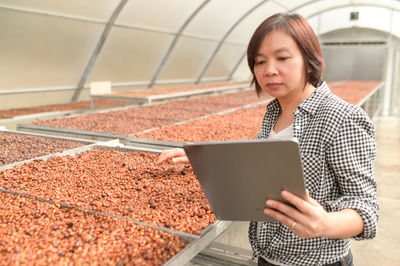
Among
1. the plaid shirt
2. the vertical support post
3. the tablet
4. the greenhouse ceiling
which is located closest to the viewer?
the tablet

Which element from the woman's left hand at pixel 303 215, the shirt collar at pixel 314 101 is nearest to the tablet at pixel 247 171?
the woman's left hand at pixel 303 215

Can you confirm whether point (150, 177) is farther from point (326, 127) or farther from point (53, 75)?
point (53, 75)

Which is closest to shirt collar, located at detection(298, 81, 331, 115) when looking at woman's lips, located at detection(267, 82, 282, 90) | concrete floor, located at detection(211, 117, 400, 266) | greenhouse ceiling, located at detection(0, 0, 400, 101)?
woman's lips, located at detection(267, 82, 282, 90)

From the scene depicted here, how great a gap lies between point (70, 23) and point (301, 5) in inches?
401

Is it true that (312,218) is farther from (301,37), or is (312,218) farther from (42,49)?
(42,49)

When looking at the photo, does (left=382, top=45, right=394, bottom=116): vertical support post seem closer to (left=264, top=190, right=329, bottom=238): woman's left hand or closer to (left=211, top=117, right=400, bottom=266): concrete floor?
(left=211, top=117, right=400, bottom=266): concrete floor

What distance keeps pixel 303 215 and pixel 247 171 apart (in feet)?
0.67

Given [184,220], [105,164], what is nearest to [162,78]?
[105,164]

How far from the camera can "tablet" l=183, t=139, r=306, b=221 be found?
1049 millimetres

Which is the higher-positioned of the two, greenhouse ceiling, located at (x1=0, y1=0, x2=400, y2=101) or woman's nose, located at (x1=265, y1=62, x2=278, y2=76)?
greenhouse ceiling, located at (x1=0, y1=0, x2=400, y2=101)

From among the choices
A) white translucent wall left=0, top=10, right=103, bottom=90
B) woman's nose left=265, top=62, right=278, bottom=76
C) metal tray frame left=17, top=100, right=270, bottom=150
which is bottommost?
metal tray frame left=17, top=100, right=270, bottom=150

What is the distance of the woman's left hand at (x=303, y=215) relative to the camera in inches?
42.1

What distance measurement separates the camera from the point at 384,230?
4.43 metres

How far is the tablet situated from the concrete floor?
4.78 ft
